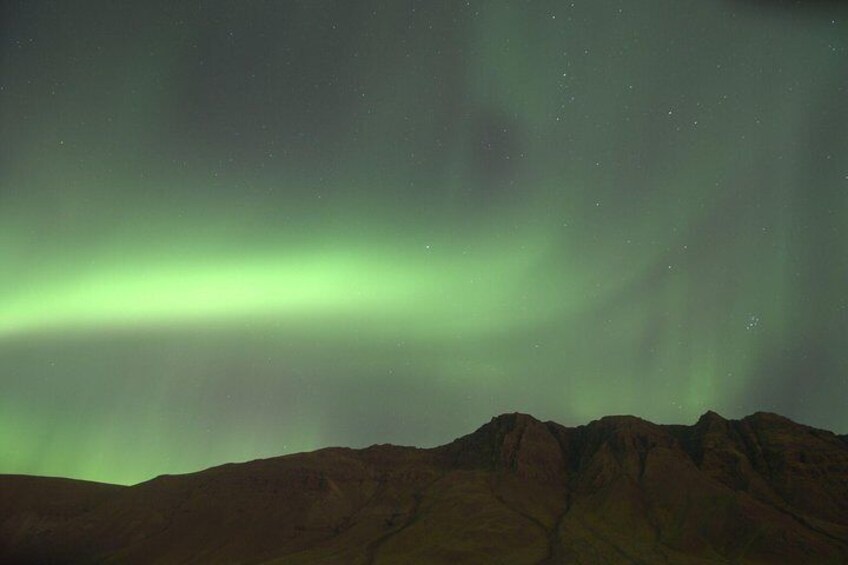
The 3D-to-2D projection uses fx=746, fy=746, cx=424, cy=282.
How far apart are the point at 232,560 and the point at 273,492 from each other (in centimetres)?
2385

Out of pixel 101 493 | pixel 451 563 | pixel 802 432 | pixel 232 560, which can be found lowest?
pixel 451 563

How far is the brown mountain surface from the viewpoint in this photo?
110312 mm

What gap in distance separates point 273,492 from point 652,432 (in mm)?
Result: 75835

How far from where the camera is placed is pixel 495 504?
12781 cm

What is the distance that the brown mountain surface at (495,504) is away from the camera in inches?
4343

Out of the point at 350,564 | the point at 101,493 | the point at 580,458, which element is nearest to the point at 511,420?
the point at 580,458

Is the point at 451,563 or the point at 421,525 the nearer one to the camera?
the point at 451,563

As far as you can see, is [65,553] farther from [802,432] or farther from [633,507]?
[802,432]

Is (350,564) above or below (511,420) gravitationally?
below

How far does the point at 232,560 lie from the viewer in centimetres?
11388

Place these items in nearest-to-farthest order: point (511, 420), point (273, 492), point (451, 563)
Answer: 1. point (451, 563)
2. point (273, 492)
3. point (511, 420)

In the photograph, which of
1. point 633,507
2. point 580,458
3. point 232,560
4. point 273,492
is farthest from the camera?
point 580,458

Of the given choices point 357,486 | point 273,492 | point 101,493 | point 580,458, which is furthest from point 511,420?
point 101,493

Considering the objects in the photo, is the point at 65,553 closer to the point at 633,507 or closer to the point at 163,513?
the point at 163,513
